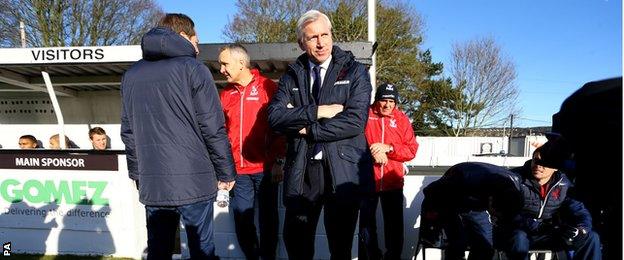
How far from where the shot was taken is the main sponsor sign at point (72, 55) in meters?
4.60

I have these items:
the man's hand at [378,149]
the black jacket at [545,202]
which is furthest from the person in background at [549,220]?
the man's hand at [378,149]

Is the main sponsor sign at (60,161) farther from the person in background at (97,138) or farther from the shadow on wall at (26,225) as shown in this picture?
the person in background at (97,138)

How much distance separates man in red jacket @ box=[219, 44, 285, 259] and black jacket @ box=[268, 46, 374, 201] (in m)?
0.57

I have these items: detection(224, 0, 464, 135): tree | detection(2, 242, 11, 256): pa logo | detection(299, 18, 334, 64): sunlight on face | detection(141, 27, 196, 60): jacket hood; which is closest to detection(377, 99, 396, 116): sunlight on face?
detection(299, 18, 334, 64): sunlight on face

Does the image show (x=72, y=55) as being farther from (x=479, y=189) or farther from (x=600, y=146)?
(x=600, y=146)

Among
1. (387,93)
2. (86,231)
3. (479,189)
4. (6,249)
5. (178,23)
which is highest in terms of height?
A: (178,23)

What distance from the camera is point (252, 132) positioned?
325 centimetres

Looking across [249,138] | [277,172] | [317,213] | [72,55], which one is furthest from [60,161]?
[317,213]

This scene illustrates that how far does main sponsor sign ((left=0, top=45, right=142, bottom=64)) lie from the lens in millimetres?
4602

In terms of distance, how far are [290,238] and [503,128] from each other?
28.0m

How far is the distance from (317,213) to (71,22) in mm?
22251

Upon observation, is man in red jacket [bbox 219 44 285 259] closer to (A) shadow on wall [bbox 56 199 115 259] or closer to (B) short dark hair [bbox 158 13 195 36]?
(B) short dark hair [bbox 158 13 195 36]

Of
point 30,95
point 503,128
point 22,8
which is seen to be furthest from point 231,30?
point 503,128

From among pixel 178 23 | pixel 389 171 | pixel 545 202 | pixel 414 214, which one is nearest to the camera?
pixel 178 23
